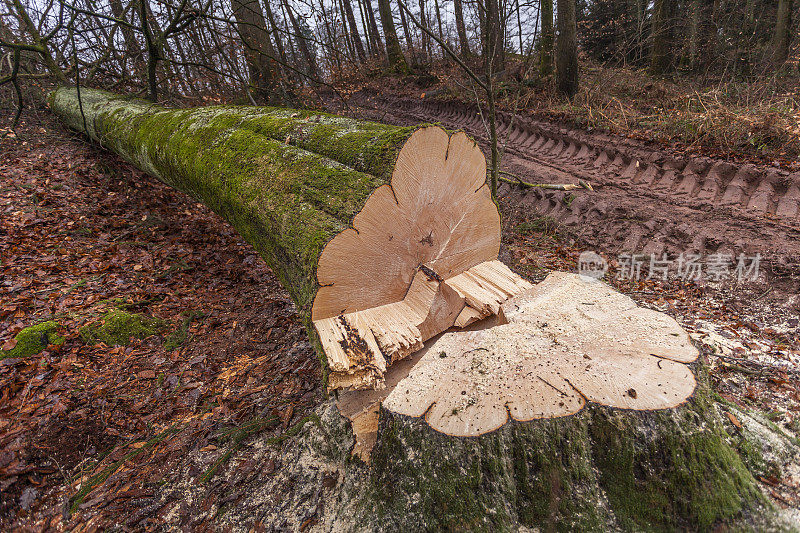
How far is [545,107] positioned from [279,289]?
23.8 ft

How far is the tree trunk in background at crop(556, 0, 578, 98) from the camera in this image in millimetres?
7516

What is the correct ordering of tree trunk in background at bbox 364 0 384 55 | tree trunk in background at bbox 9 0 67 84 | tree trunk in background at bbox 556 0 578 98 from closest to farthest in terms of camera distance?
tree trunk in background at bbox 9 0 67 84 → tree trunk in background at bbox 556 0 578 98 → tree trunk in background at bbox 364 0 384 55

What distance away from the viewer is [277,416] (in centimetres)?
235

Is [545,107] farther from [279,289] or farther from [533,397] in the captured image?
[533,397]

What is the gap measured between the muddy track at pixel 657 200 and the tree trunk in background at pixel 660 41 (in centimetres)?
438

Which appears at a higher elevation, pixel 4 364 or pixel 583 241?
pixel 4 364

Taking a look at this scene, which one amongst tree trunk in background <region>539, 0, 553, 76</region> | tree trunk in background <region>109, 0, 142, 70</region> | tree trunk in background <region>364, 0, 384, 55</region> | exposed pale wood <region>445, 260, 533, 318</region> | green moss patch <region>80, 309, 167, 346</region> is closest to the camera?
exposed pale wood <region>445, 260, 533, 318</region>

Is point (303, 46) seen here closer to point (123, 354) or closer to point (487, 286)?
point (123, 354)

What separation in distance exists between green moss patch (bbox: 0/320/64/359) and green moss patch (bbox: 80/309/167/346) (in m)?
0.17

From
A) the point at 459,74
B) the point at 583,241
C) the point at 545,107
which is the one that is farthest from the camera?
the point at 459,74

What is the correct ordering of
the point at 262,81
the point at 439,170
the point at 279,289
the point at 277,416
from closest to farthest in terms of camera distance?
the point at 439,170 → the point at 277,416 → the point at 279,289 → the point at 262,81

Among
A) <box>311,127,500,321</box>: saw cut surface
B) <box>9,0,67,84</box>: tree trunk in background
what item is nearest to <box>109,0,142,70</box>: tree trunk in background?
<box>9,0,67,84</box>: tree trunk in background

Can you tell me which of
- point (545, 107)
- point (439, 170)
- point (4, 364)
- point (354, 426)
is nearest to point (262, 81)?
point (545, 107)

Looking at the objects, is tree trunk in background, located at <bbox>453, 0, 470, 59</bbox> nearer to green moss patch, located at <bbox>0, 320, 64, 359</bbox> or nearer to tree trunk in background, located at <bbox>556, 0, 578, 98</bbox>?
tree trunk in background, located at <bbox>556, 0, 578, 98</bbox>
